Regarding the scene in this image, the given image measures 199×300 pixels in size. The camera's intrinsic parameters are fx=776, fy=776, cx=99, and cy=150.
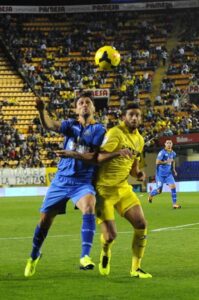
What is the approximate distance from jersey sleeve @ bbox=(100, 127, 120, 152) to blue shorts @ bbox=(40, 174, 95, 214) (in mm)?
524

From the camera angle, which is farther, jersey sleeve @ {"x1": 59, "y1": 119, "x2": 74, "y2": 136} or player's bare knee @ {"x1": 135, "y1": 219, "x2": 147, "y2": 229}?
jersey sleeve @ {"x1": 59, "y1": 119, "x2": 74, "y2": 136}

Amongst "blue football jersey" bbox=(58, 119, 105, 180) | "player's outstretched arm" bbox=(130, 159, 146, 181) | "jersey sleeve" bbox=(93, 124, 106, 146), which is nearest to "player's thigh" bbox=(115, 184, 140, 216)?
"player's outstretched arm" bbox=(130, 159, 146, 181)

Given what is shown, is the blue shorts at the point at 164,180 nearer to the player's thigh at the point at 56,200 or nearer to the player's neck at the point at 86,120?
the player's neck at the point at 86,120

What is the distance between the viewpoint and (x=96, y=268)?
34.1ft

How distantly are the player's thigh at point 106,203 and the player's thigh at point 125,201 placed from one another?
0.21 feet

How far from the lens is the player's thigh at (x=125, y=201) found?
31.4 feet

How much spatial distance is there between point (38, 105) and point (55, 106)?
37803 millimetres

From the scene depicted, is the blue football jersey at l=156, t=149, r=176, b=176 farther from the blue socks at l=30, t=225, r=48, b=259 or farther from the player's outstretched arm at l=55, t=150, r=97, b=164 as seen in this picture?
the player's outstretched arm at l=55, t=150, r=97, b=164

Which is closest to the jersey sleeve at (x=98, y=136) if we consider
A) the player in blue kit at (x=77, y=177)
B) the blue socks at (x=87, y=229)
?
the player in blue kit at (x=77, y=177)

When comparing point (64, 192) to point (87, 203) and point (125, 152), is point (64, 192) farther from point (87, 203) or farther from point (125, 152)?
point (125, 152)

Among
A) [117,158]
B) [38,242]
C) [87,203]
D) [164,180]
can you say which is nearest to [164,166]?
[164,180]

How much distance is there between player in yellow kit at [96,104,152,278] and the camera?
9500 millimetres

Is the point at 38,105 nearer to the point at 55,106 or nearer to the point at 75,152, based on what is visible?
the point at 75,152

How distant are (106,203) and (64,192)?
1.78ft
